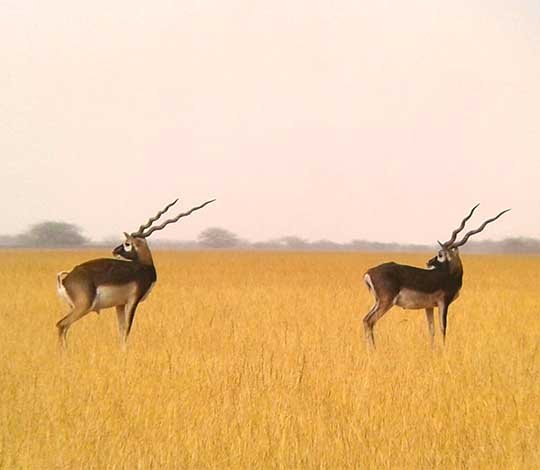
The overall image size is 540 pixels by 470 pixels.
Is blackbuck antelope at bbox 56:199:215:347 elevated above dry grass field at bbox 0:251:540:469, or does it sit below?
above

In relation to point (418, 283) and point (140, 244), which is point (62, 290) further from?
point (418, 283)

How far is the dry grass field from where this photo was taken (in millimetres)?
5133

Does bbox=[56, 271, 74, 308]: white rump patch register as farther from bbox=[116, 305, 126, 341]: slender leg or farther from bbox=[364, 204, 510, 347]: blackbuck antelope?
bbox=[364, 204, 510, 347]: blackbuck antelope

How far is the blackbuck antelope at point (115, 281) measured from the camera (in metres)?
9.14

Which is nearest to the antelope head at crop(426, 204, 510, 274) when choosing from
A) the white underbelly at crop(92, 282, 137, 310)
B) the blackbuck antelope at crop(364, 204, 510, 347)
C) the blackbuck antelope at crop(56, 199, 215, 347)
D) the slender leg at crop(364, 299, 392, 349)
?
the blackbuck antelope at crop(364, 204, 510, 347)

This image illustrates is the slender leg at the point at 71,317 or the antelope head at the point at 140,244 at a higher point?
the antelope head at the point at 140,244

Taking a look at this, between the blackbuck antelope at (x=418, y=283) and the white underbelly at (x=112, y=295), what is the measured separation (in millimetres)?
3599

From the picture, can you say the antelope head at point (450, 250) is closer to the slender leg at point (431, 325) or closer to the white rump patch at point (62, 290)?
the slender leg at point (431, 325)

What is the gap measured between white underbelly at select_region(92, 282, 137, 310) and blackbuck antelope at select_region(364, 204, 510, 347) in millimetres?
3599

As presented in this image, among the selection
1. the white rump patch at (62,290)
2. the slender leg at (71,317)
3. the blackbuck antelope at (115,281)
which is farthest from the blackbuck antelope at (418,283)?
the white rump patch at (62,290)

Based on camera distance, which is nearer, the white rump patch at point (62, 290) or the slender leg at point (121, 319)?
the white rump patch at point (62, 290)

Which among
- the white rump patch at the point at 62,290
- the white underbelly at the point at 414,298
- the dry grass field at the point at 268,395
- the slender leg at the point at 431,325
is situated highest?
the white rump patch at the point at 62,290

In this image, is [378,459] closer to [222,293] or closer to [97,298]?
[97,298]

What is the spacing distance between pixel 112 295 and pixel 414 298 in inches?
182
